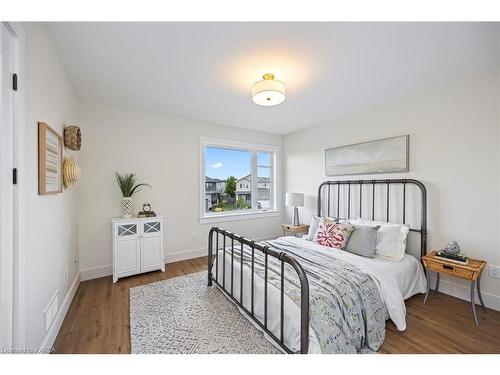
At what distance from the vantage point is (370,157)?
3.12 metres

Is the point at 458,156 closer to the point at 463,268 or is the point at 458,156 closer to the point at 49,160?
the point at 463,268

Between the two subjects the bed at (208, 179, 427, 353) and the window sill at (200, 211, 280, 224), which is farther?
the window sill at (200, 211, 280, 224)

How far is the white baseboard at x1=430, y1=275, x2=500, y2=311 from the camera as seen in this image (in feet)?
6.98

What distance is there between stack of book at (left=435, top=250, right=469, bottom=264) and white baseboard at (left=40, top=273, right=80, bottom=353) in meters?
3.56

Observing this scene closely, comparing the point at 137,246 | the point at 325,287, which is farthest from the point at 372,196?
the point at 137,246

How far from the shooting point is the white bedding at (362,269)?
4.90 ft

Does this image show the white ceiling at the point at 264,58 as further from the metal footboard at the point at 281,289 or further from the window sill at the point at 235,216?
the window sill at the point at 235,216

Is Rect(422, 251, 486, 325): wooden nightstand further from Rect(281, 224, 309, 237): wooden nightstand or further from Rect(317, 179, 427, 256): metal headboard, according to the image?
Rect(281, 224, 309, 237): wooden nightstand

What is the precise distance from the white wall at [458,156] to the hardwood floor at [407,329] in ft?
1.43

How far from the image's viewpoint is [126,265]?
2.83m

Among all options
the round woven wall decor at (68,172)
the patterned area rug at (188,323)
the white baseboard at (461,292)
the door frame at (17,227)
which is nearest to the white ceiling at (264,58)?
the door frame at (17,227)

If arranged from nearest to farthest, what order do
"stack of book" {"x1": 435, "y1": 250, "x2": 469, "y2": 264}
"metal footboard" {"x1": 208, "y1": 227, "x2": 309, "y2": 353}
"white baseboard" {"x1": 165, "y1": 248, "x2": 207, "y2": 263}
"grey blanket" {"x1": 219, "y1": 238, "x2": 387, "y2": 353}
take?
1. "metal footboard" {"x1": 208, "y1": 227, "x2": 309, "y2": 353}
2. "grey blanket" {"x1": 219, "y1": 238, "x2": 387, "y2": 353}
3. "stack of book" {"x1": 435, "y1": 250, "x2": 469, "y2": 264}
4. "white baseboard" {"x1": 165, "y1": 248, "x2": 207, "y2": 263}

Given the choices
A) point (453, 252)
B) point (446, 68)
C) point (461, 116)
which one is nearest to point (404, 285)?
point (453, 252)

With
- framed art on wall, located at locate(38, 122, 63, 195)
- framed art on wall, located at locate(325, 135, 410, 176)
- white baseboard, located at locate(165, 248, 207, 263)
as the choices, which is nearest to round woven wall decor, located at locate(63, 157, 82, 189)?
framed art on wall, located at locate(38, 122, 63, 195)
